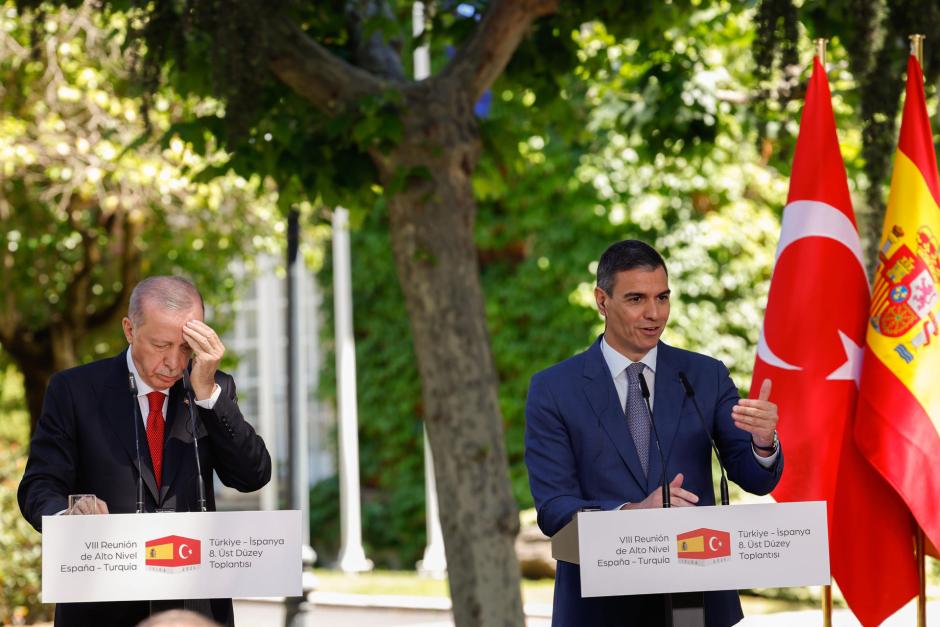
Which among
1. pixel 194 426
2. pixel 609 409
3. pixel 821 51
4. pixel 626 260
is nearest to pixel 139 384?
pixel 194 426

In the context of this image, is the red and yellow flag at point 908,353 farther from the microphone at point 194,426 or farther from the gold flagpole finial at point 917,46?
the microphone at point 194,426

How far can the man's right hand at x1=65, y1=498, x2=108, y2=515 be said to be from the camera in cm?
348

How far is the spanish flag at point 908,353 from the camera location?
5816mm

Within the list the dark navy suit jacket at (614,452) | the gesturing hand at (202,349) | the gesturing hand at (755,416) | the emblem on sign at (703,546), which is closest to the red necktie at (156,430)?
the gesturing hand at (202,349)

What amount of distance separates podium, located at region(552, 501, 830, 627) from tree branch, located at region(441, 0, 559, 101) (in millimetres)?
4552

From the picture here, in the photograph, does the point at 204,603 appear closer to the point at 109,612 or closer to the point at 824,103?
the point at 109,612

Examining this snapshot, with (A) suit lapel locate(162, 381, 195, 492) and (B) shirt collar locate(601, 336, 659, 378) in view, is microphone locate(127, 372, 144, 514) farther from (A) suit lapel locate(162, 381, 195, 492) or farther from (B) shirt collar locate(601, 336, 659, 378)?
(B) shirt collar locate(601, 336, 659, 378)

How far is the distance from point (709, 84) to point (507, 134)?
1777 mm

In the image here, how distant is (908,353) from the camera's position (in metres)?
5.89

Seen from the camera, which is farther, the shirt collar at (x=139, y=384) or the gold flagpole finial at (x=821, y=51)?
the gold flagpole finial at (x=821, y=51)

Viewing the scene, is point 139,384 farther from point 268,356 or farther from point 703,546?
point 268,356

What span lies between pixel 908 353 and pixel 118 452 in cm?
364

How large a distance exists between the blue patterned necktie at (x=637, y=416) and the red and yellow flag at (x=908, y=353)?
7.48 feet

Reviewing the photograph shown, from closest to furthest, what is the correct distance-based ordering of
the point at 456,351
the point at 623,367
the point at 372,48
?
1. the point at 623,367
2. the point at 456,351
3. the point at 372,48
